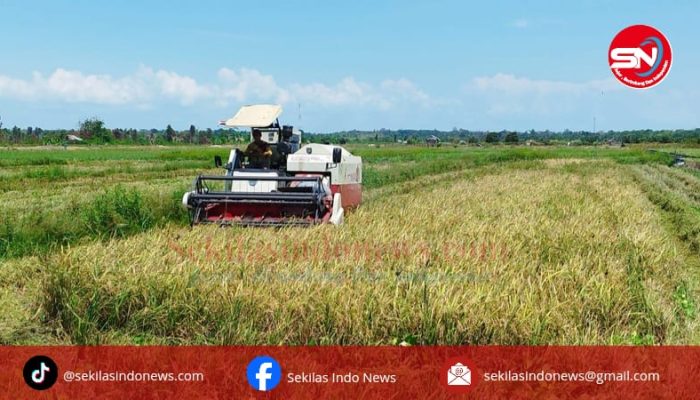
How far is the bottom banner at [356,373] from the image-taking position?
393 cm

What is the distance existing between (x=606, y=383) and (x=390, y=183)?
18768 mm

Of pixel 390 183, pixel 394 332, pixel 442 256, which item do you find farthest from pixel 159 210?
pixel 390 183

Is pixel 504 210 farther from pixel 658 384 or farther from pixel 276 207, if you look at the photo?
pixel 658 384

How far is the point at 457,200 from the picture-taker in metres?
13.7

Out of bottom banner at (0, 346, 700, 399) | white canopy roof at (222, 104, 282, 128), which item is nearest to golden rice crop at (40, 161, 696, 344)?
bottom banner at (0, 346, 700, 399)

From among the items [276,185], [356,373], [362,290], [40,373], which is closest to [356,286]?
[362,290]

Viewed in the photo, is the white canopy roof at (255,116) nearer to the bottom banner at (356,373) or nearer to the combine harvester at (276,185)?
the combine harvester at (276,185)

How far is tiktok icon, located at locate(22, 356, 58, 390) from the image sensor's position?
396cm

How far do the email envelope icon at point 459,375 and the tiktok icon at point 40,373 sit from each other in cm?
236

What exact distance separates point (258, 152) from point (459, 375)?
6.96 meters

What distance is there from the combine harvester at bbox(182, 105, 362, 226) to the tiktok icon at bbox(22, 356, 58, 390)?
5.00 m

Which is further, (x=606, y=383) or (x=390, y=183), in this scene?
(x=390, y=183)

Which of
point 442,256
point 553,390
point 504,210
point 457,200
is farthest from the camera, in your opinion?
point 457,200

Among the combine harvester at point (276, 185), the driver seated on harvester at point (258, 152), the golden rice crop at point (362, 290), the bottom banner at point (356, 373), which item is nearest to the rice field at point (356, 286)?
the golden rice crop at point (362, 290)
